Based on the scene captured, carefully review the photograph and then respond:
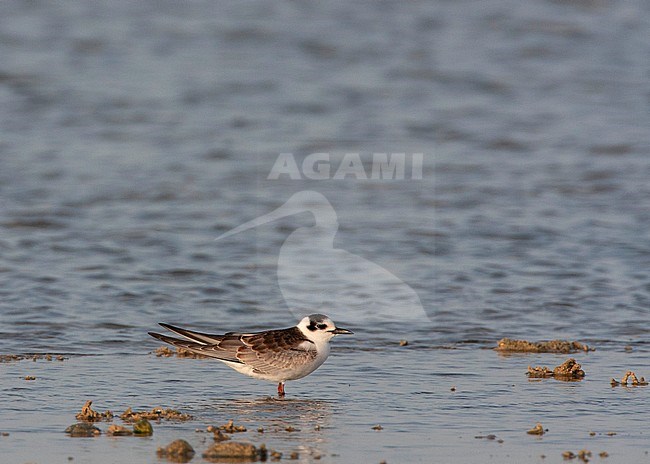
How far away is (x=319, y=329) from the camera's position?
8.38 m

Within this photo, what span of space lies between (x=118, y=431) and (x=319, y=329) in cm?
229

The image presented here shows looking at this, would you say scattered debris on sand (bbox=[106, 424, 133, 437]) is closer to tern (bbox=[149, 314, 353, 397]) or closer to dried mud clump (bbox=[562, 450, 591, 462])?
tern (bbox=[149, 314, 353, 397])

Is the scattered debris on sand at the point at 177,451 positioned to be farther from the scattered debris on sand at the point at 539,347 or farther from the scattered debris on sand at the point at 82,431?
the scattered debris on sand at the point at 539,347

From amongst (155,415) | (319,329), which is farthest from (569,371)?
(155,415)

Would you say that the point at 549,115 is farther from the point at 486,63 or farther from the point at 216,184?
the point at 216,184

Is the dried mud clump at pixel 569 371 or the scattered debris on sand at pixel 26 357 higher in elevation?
the scattered debris on sand at pixel 26 357

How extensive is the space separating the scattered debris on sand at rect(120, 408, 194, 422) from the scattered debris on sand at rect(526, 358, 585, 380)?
2.61 meters

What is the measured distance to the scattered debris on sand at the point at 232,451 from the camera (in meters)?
5.90

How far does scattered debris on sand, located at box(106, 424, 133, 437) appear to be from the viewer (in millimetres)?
6398

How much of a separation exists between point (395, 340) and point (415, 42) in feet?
42.6

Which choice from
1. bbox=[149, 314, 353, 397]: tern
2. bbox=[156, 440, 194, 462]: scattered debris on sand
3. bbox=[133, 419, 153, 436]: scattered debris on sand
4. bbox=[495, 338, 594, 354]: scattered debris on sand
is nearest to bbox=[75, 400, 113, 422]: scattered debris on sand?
bbox=[133, 419, 153, 436]: scattered debris on sand

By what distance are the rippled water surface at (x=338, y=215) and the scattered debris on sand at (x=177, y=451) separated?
19cm

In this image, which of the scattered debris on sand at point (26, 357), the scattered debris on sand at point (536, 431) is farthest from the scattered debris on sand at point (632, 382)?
the scattered debris on sand at point (26, 357)

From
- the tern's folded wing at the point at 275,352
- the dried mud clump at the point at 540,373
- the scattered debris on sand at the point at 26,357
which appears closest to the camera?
the tern's folded wing at the point at 275,352
